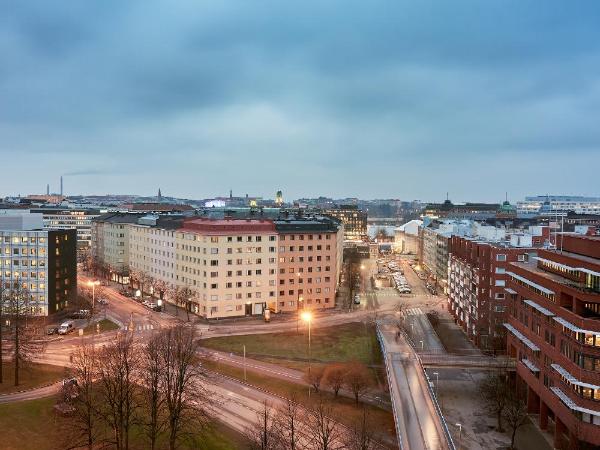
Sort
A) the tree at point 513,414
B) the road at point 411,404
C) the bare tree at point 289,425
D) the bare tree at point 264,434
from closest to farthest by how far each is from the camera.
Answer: the bare tree at point 264,434, the bare tree at point 289,425, the road at point 411,404, the tree at point 513,414

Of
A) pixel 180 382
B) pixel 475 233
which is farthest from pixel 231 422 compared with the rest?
pixel 475 233

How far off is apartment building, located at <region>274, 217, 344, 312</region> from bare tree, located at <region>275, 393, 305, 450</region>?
162 ft

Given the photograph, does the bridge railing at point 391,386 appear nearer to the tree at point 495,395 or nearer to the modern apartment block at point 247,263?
the tree at point 495,395

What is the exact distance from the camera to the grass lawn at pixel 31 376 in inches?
2473

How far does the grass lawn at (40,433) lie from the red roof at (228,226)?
50.5 meters

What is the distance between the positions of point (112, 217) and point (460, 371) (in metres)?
114

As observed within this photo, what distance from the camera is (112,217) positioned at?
501 ft

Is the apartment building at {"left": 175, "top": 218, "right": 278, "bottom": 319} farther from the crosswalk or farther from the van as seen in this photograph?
the crosswalk

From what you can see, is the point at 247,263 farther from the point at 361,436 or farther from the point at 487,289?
the point at 361,436

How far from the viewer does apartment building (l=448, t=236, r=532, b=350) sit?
81.9m

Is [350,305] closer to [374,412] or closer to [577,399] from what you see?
[374,412]

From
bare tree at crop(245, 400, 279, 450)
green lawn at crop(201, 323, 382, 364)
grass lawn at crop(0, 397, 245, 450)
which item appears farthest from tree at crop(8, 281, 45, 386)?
bare tree at crop(245, 400, 279, 450)

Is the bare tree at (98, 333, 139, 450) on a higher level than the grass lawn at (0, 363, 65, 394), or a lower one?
higher

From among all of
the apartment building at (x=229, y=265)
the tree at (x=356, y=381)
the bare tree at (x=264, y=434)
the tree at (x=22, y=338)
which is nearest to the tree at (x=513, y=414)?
the tree at (x=356, y=381)
